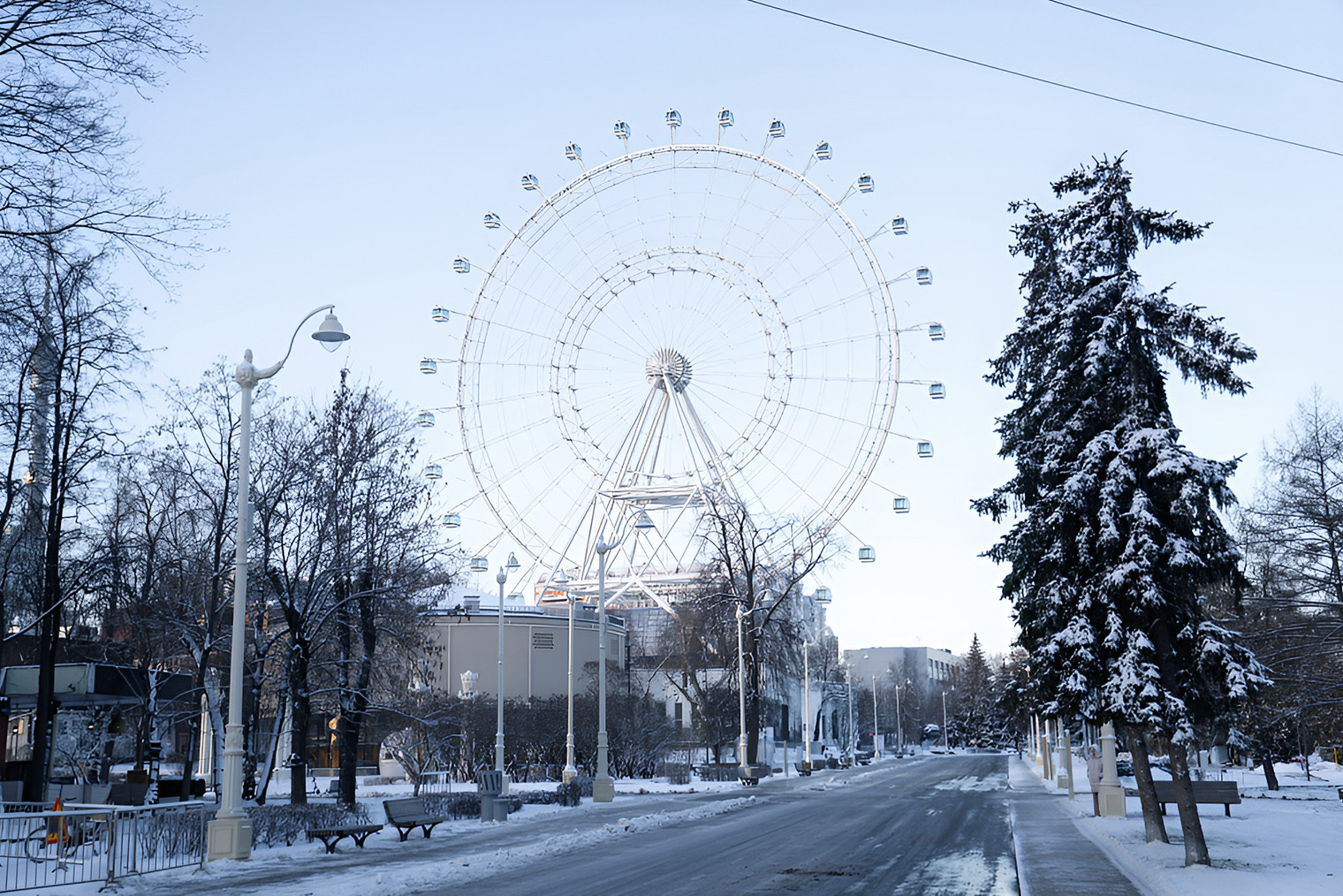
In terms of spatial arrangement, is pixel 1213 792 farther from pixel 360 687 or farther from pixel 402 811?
pixel 360 687

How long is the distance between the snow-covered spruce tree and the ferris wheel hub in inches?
1367

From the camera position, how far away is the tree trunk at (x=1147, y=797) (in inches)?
753

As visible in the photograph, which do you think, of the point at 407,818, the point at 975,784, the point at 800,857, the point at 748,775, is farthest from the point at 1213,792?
the point at 748,775

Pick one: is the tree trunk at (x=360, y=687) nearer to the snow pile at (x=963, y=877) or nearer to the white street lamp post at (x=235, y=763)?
the white street lamp post at (x=235, y=763)

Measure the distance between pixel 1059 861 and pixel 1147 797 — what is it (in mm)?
2759

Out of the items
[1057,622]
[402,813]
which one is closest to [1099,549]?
[1057,622]

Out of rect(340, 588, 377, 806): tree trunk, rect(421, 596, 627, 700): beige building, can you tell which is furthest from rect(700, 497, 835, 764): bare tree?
rect(340, 588, 377, 806): tree trunk

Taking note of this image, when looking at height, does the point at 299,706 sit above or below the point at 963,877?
above

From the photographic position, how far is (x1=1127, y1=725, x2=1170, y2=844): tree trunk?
19.1m

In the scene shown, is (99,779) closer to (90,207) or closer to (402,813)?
(402,813)

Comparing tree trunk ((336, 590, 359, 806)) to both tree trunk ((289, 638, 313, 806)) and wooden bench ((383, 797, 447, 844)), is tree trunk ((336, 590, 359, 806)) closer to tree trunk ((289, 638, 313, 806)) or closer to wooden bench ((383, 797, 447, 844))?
tree trunk ((289, 638, 313, 806))

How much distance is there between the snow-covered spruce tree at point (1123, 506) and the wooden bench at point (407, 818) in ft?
41.6

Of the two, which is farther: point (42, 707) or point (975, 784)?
point (975, 784)

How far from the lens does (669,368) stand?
55.1 meters
